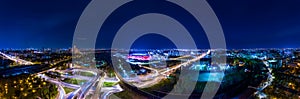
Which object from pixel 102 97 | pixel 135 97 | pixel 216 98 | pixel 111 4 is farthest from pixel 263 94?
pixel 111 4

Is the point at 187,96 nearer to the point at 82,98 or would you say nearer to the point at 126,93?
the point at 126,93

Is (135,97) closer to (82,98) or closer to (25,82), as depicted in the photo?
(82,98)

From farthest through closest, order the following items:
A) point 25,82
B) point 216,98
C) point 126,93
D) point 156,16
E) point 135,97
Answer: point 156,16
point 25,82
point 126,93
point 135,97
point 216,98

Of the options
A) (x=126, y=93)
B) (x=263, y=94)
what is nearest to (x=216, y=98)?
(x=263, y=94)

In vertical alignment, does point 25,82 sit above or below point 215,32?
below

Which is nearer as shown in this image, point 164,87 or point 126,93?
point 126,93

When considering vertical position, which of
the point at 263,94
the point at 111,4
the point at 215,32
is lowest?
the point at 263,94

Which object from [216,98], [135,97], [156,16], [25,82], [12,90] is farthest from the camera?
[156,16]

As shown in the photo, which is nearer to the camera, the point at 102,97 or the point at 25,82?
the point at 102,97

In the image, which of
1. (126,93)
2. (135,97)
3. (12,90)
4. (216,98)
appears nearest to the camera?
(216,98)
